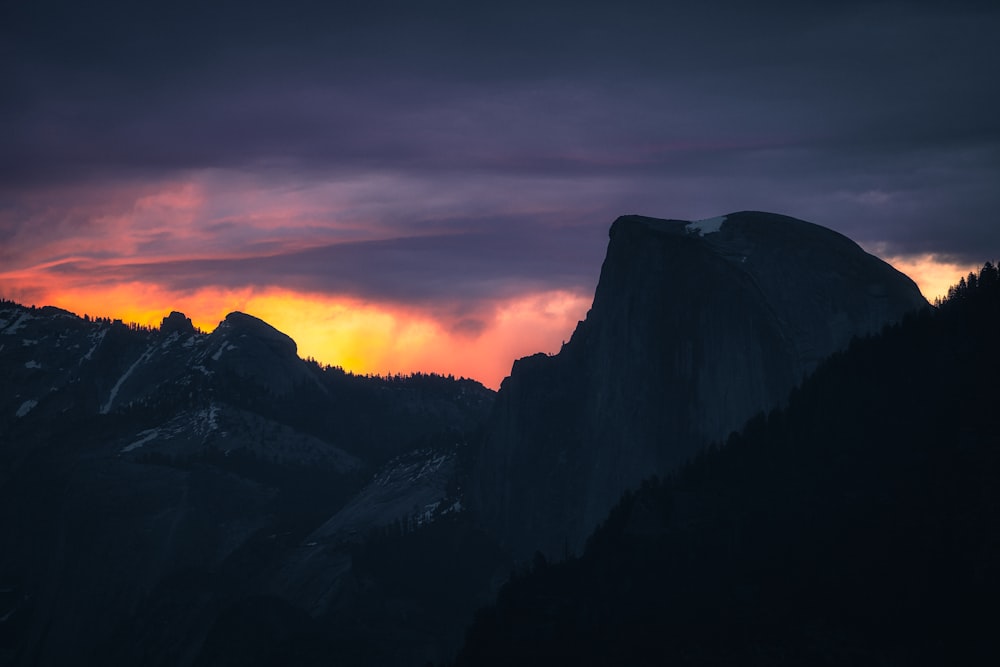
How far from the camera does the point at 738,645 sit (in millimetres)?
192000

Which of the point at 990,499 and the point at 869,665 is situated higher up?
the point at 990,499

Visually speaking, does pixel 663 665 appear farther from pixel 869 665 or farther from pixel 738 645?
pixel 869 665

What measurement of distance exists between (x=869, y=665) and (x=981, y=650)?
11689mm

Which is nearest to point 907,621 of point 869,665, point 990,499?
point 869,665

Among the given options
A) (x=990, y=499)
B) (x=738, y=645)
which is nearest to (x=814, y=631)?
(x=738, y=645)

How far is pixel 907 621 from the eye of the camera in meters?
186

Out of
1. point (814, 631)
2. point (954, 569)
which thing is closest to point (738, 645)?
Result: point (814, 631)

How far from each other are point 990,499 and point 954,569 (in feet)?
37.9

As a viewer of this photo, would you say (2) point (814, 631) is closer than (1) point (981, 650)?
No

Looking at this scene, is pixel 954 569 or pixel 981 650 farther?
pixel 954 569

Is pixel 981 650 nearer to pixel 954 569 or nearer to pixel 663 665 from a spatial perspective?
pixel 954 569

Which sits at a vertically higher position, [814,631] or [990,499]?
[990,499]

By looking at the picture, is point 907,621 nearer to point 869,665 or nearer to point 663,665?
point 869,665

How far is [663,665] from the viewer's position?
19725cm
